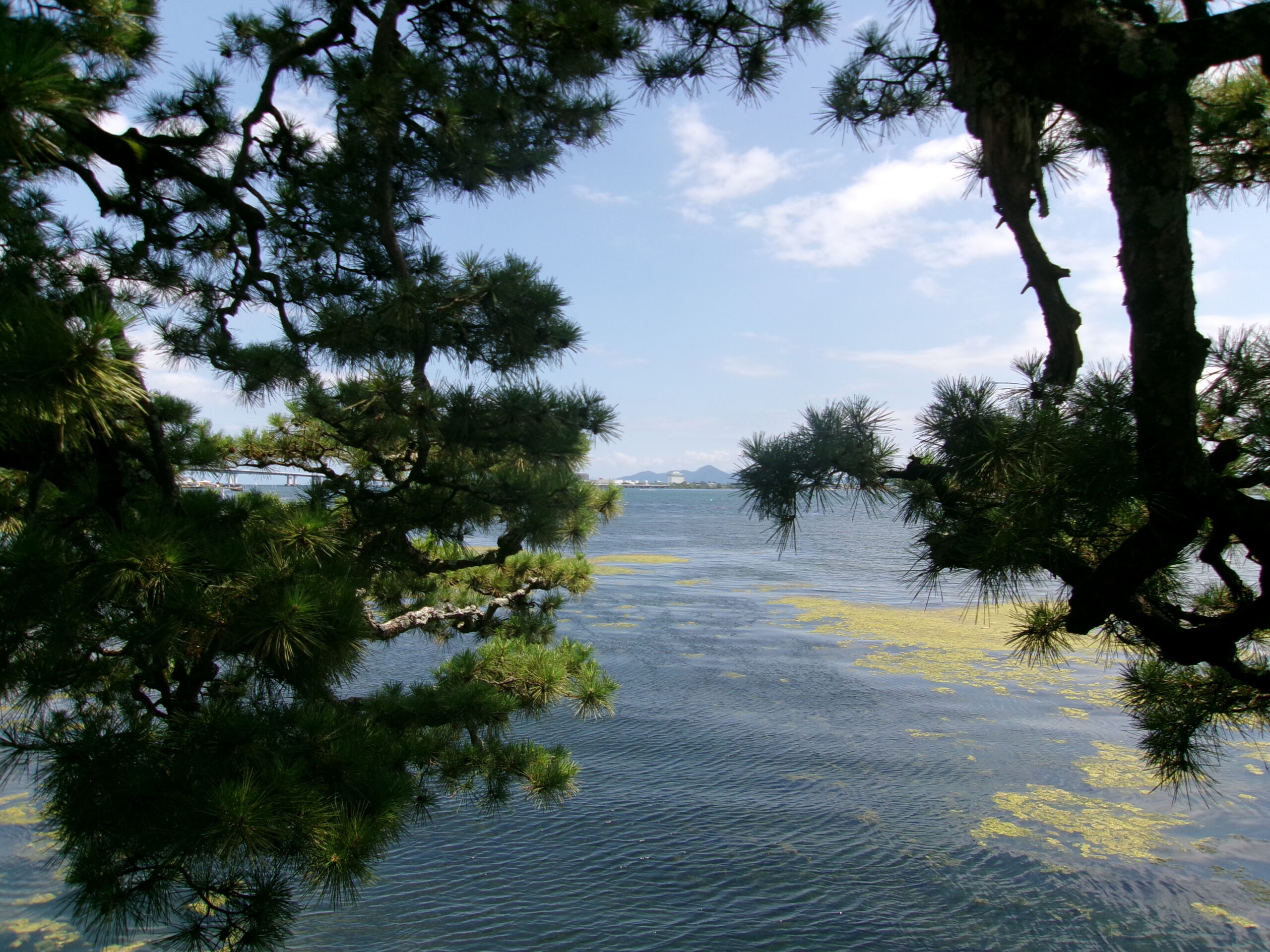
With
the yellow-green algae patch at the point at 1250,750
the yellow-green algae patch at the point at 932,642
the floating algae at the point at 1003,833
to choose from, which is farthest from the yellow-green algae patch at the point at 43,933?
the yellow-green algae patch at the point at 1250,750

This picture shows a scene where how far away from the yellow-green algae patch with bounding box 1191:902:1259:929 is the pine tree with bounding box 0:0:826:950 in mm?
3253

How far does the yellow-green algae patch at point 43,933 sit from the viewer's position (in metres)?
3.38

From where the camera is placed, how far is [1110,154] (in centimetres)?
128

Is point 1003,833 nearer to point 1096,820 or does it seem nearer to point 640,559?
point 1096,820

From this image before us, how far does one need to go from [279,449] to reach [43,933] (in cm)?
246

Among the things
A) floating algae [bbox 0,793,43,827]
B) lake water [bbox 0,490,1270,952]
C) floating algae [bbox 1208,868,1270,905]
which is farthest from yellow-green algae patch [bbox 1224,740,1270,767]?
floating algae [bbox 0,793,43,827]

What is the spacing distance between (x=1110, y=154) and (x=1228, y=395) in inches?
20.6

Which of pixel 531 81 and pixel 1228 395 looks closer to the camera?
pixel 1228 395

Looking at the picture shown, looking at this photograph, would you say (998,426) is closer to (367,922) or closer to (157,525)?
(157,525)

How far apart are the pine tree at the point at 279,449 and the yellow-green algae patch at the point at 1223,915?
128 inches

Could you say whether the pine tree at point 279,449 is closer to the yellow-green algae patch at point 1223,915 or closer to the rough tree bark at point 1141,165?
the rough tree bark at point 1141,165

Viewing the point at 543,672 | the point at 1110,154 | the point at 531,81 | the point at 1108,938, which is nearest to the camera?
the point at 1110,154

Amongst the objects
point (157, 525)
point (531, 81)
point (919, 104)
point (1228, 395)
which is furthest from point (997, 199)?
point (531, 81)

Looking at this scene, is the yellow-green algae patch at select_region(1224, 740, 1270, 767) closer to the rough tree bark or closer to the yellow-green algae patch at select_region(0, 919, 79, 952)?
the rough tree bark
